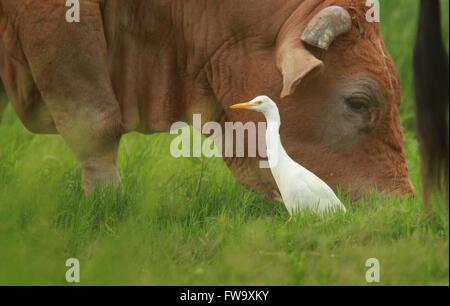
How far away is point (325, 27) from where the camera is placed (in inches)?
177

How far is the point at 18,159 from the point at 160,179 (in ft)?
4.28

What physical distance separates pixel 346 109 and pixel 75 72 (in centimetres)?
178

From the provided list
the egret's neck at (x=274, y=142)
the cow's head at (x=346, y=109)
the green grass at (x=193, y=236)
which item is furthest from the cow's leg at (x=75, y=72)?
the cow's head at (x=346, y=109)

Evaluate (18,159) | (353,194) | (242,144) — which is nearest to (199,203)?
(242,144)

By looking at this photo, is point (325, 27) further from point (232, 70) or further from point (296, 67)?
point (232, 70)

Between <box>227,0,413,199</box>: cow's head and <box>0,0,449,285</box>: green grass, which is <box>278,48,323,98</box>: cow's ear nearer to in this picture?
<box>227,0,413,199</box>: cow's head

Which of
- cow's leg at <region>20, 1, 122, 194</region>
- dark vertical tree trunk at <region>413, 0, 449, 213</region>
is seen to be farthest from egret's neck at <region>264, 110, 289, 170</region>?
dark vertical tree trunk at <region>413, 0, 449, 213</region>

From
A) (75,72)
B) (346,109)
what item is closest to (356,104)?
(346,109)

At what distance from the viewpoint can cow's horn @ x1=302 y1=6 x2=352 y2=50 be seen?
4488mm

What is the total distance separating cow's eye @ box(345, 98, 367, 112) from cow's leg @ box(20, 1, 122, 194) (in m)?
1.53

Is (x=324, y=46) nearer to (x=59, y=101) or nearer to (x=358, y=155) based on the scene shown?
(x=358, y=155)

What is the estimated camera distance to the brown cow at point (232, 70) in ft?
15.0

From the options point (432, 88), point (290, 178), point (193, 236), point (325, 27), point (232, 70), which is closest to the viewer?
point (432, 88)

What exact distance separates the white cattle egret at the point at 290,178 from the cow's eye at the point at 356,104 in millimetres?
516
